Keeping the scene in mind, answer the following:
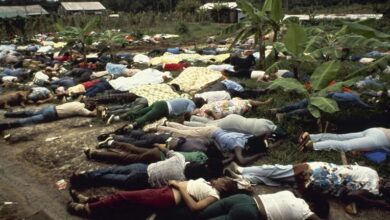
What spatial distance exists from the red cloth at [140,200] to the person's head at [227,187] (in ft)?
1.88

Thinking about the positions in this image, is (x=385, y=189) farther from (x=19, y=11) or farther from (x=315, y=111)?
(x=19, y=11)

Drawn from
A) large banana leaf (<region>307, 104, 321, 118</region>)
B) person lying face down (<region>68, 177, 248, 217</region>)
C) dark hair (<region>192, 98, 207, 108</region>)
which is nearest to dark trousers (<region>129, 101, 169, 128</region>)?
dark hair (<region>192, 98, 207, 108</region>)

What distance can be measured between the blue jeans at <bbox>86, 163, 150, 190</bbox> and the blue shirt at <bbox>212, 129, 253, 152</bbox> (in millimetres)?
1290

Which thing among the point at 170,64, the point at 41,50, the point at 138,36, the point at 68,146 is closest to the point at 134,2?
the point at 138,36

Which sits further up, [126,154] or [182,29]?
[182,29]

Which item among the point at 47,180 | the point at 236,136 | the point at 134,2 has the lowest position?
the point at 47,180

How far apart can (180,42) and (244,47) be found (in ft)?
16.9

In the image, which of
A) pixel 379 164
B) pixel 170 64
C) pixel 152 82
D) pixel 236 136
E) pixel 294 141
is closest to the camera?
pixel 379 164

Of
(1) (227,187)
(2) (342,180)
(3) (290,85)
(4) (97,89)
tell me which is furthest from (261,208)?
(4) (97,89)

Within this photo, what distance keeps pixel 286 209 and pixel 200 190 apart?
38.0 inches

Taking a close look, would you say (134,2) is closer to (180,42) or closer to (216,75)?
(180,42)

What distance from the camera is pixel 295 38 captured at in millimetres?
7422

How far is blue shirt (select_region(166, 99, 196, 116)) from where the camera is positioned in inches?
291

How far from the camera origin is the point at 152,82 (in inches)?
400
